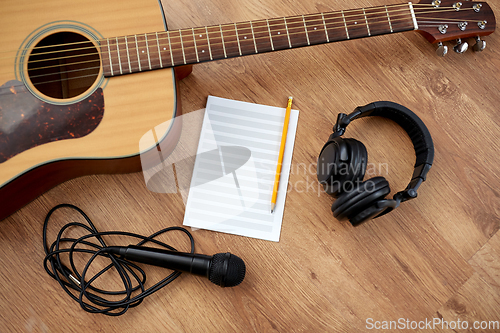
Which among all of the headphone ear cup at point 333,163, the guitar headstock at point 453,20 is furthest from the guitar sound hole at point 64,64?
the guitar headstock at point 453,20

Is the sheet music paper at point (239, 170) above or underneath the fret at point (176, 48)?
underneath

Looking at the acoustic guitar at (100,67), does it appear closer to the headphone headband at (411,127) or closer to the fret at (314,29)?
the fret at (314,29)

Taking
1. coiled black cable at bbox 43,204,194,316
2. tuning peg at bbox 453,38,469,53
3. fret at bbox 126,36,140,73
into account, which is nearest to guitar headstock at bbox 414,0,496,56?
tuning peg at bbox 453,38,469,53

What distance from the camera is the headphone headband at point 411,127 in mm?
771

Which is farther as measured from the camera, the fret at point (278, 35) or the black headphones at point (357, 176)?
the fret at point (278, 35)

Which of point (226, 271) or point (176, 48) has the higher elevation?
point (176, 48)

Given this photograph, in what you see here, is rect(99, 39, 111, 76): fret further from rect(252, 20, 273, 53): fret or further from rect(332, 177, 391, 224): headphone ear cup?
rect(332, 177, 391, 224): headphone ear cup

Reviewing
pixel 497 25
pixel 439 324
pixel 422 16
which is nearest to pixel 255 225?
pixel 439 324

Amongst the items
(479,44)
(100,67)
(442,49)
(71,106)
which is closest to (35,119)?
(71,106)

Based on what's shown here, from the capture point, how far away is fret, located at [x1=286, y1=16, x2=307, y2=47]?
0.80 metres

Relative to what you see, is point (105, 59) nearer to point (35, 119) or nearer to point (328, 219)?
point (35, 119)

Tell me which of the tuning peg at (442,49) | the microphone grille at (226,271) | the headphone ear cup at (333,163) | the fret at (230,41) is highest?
the fret at (230,41)

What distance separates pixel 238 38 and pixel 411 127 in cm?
50

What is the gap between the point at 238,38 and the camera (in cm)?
79
